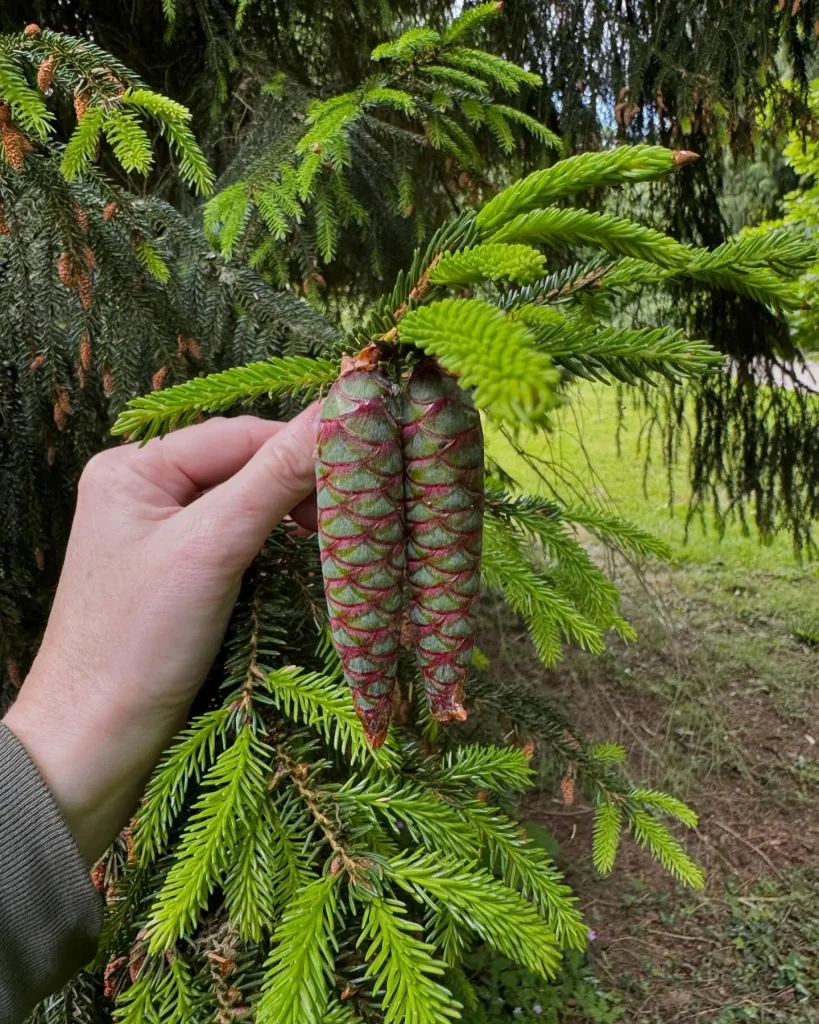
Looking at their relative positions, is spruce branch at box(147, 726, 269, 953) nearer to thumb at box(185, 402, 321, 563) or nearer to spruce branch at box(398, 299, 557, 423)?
thumb at box(185, 402, 321, 563)

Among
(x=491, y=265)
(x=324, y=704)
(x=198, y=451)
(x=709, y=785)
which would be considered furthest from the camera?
(x=709, y=785)

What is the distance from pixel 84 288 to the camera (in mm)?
1137

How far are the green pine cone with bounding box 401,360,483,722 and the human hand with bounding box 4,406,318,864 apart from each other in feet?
0.91

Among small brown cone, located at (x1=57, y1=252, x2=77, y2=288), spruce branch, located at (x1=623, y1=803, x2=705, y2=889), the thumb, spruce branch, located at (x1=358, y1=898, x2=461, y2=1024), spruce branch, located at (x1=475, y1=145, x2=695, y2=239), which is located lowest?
spruce branch, located at (x1=623, y1=803, x2=705, y2=889)

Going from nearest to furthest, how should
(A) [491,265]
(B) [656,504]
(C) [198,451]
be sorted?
(A) [491,265], (C) [198,451], (B) [656,504]

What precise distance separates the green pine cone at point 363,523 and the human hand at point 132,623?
26cm

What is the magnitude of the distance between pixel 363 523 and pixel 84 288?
0.85 m

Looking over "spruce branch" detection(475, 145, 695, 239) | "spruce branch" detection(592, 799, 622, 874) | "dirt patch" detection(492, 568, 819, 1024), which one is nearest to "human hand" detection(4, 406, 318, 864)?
"spruce branch" detection(475, 145, 695, 239)

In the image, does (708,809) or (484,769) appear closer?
(484,769)

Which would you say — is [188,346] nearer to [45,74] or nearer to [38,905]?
[45,74]

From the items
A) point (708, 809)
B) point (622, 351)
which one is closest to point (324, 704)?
point (622, 351)

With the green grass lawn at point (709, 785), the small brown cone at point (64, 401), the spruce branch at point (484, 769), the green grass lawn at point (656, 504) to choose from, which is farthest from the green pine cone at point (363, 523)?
the green grass lawn at point (656, 504)

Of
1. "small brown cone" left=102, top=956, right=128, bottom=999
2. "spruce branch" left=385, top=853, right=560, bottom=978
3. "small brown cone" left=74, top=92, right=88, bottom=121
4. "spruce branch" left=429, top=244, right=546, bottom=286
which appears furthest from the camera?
"small brown cone" left=74, top=92, right=88, bottom=121

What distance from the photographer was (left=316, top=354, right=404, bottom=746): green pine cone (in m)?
0.53
